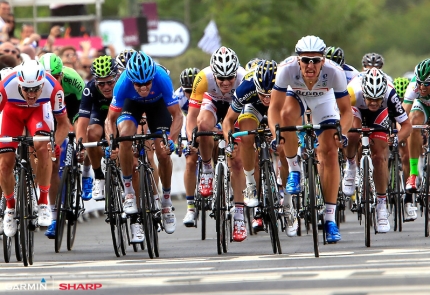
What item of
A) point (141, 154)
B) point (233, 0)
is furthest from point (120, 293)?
point (233, 0)

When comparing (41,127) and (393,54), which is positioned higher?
(393,54)

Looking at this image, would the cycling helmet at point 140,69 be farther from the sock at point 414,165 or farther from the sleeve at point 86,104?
the sock at point 414,165

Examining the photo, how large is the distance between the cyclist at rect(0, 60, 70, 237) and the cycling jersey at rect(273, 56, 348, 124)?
2.44 m

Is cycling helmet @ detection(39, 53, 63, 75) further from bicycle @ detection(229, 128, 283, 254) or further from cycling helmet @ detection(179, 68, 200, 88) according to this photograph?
bicycle @ detection(229, 128, 283, 254)

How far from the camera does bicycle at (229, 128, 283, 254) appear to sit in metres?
12.5

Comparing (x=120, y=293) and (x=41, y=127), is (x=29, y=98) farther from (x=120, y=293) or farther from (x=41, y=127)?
(x=120, y=293)

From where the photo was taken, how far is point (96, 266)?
39.2 ft

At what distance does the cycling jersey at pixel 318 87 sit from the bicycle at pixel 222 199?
1.05 m

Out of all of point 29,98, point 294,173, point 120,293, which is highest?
point 29,98

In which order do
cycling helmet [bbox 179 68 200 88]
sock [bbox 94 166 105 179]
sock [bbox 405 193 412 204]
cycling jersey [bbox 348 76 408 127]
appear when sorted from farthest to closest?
cycling helmet [bbox 179 68 200 88]
sock [bbox 405 193 412 204]
sock [bbox 94 166 105 179]
cycling jersey [bbox 348 76 408 127]

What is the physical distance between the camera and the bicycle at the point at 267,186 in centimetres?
1250

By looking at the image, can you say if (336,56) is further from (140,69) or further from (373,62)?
(140,69)

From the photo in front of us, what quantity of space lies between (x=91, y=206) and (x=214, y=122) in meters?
6.55

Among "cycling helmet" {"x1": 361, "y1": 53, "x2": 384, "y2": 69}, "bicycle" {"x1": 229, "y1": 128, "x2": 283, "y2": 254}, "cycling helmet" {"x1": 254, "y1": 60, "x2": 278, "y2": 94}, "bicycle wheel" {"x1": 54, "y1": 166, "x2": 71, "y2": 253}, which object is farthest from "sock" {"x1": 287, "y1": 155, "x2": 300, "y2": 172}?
"cycling helmet" {"x1": 361, "y1": 53, "x2": 384, "y2": 69}
